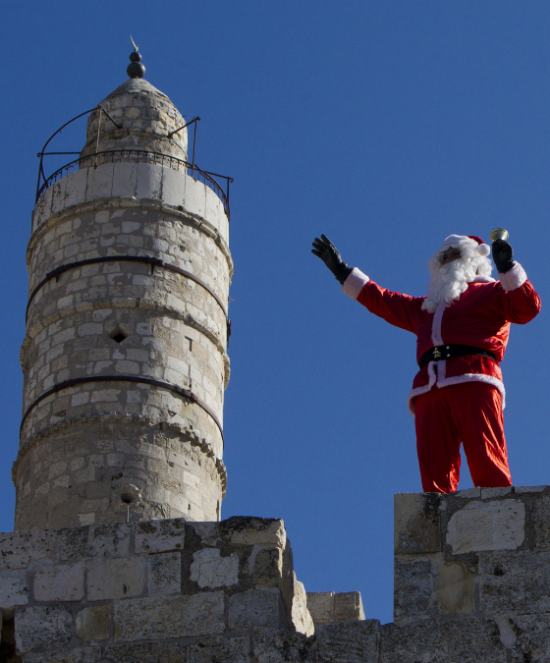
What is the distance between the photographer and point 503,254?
8.02m

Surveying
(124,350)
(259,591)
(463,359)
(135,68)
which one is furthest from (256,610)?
(135,68)

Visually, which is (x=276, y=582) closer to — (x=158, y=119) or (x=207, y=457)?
(x=207, y=457)

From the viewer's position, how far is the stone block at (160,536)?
7508mm

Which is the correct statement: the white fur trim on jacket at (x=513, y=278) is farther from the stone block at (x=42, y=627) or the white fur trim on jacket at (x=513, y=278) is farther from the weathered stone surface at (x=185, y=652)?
the stone block at (x=42, y=627)

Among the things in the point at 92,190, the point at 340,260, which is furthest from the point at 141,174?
the point at 340,260

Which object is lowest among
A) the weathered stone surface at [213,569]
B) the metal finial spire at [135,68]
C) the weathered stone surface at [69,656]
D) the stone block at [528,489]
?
the weathered stone surface at [69,656]

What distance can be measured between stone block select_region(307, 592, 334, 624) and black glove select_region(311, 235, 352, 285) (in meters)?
3.41

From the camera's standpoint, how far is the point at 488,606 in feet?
22.5

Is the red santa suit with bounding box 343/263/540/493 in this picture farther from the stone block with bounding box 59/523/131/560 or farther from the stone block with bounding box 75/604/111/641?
the stone block with bounding box 75/604/111/641

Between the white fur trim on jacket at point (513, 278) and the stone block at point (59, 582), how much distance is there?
2.81 meters

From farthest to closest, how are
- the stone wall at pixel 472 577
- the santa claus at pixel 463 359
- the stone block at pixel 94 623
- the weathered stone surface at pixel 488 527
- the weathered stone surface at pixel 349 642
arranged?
the santa claus at pixel 463 359 → the stone block at pixel 94 623 → the weathered stone surface at pixel 488 527 → the weathered stone surface at pixel 349 642 → the stone wall at pixel 472 577

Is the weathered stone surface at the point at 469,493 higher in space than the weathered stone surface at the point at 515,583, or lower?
higher

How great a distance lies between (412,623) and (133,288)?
226 inches

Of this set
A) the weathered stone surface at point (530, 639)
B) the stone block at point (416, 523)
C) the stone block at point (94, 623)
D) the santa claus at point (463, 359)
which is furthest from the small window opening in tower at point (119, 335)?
the weathered stone surface at point (530, 639)
